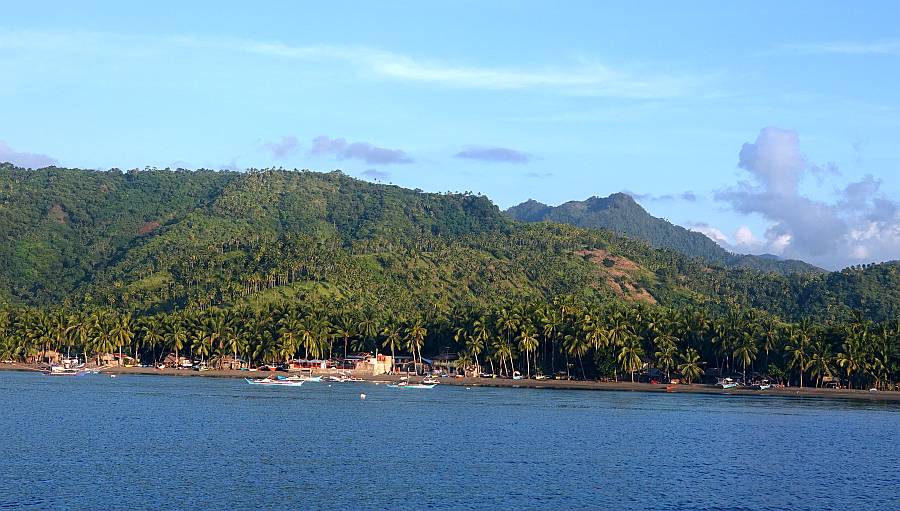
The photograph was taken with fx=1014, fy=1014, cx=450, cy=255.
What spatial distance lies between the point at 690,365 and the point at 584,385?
1841 centimetres

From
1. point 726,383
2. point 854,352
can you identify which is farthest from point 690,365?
point 854,352

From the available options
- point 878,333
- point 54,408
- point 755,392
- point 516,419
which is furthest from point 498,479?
point 878,333

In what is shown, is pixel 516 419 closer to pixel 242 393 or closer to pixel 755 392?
pixel 242 393

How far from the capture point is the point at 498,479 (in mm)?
76938

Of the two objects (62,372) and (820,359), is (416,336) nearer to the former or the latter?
(62,372)

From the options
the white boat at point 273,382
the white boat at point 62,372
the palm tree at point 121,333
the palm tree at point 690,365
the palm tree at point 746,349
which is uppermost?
the palm tree at point 121,333

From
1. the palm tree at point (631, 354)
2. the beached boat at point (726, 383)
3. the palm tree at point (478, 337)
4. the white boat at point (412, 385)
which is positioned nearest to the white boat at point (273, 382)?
the white boat at point (412, 385)

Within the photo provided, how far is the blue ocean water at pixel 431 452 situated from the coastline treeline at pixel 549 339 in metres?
24.5

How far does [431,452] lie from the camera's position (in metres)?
90.2

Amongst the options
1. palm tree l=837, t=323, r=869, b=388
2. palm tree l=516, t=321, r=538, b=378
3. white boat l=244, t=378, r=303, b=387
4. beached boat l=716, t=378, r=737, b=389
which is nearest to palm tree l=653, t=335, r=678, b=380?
beached boat l=716, t=378, r=737, b=389

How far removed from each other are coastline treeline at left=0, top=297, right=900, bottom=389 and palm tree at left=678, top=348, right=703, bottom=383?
0.56 feet

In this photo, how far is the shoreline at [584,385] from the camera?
160 meters

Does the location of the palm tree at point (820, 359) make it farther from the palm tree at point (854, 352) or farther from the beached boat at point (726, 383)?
the beached boat at point (726, 383)

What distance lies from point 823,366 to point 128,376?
4740 inches
